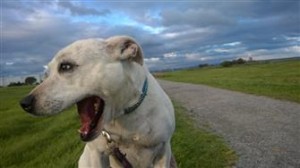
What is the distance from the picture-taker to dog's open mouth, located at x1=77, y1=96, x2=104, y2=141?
14.5 ft

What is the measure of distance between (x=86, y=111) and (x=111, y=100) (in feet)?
0.86

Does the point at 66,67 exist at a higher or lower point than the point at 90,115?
higher

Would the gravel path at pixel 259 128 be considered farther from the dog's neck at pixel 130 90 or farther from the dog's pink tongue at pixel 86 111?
the dog's pink tongue at pixel 86 111

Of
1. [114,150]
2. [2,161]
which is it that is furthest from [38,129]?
[114,150]

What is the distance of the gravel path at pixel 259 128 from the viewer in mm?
7812

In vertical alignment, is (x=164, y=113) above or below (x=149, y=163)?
above

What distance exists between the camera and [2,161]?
11250 millimetres

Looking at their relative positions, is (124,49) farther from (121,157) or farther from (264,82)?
(264,82)

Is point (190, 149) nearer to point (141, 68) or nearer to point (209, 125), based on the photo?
point (209, 125)

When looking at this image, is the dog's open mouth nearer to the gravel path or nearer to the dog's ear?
the dog's ear

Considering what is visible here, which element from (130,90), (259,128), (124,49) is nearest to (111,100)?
(130,90)

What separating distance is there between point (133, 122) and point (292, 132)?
248 inches

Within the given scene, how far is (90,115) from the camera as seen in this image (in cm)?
449

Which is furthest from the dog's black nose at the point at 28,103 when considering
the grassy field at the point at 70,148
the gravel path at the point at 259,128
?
the gravel path at the point at 259,128
